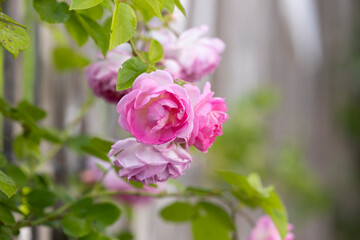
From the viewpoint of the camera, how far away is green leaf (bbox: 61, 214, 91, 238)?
0.47 metres

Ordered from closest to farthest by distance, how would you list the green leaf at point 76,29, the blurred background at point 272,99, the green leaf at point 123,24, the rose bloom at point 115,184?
the green leaf at point 123,24
the green leaf at point 76,29
the rose bloom at point 115,184
the blurred background at point 272,99

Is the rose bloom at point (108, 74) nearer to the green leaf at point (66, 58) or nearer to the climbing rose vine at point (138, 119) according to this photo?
the climbing rose vine at point (138, 119)

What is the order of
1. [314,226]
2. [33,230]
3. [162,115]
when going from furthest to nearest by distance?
[314,226]
[33,230]
[162,115]

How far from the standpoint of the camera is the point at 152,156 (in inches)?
14.6

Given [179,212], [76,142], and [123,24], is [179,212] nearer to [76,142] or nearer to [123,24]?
[76,142]

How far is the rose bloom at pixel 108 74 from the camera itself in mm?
474

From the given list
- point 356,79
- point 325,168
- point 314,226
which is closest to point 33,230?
point 314,226

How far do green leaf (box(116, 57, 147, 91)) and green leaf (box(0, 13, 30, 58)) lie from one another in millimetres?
79

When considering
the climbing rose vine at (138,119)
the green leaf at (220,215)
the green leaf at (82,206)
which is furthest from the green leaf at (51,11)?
the green leaf at (220,215)

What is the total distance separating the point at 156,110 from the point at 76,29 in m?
0.16

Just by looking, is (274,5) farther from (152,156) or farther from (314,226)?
(152,156)

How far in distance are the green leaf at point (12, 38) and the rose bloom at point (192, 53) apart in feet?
0.59

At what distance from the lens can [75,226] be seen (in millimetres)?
480

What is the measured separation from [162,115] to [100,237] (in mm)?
186
